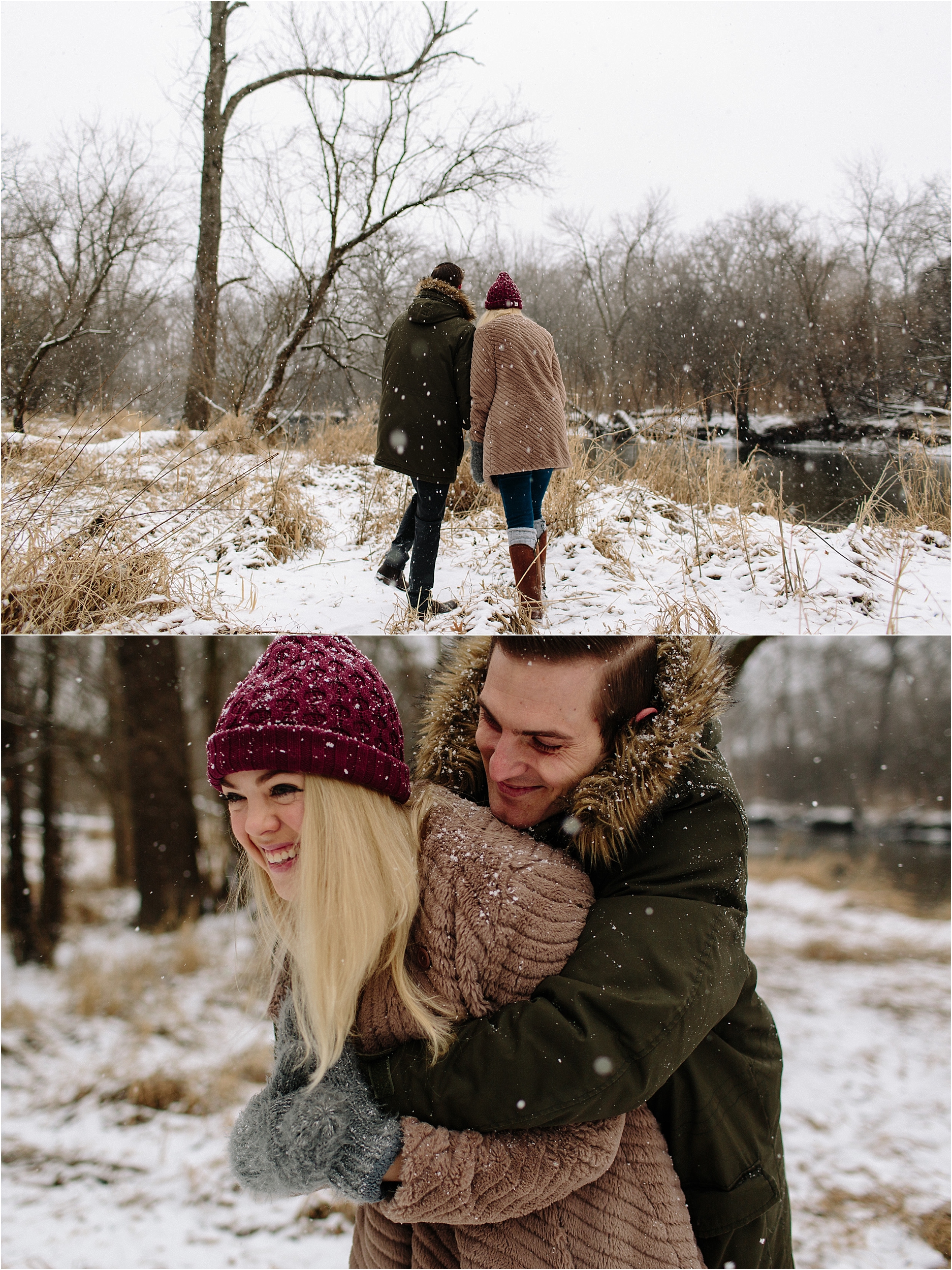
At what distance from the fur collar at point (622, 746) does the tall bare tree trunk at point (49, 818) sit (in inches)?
50.7

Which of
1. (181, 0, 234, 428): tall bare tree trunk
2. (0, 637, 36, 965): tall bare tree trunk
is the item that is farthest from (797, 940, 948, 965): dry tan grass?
(181, 0, 234, 428): tall bare tree trunk

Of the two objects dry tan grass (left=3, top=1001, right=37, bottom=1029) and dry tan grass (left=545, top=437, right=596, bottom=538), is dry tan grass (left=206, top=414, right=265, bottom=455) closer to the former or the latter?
dry tan grass (left=545, top=437, right=596, bottom=538)

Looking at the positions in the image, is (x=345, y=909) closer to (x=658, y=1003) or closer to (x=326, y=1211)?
(x=658, y=1003)

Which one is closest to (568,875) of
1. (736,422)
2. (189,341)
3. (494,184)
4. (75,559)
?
(75,559)

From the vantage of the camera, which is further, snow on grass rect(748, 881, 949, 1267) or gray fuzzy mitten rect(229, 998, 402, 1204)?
snow on grass rect(748, 881, 949, 1267)

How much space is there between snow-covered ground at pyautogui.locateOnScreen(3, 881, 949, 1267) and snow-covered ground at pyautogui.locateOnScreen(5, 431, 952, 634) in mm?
1102

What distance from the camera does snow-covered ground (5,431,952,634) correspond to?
1.77 metres

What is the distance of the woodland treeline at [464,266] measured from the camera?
7.61ft

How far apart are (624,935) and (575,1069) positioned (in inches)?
6.9

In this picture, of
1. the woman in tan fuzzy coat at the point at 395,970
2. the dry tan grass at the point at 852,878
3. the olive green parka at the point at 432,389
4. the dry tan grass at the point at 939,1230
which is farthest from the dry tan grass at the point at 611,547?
the dry tan grass at the point at 939,1230

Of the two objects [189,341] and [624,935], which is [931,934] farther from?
[189,341]

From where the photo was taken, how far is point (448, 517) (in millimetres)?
2367

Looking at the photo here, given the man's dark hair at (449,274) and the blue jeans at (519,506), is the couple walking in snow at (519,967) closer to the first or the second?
the blue jeans at (519,506)

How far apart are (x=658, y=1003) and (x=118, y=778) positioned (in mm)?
2000
